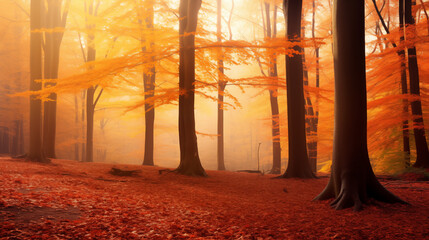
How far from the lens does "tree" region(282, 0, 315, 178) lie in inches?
370

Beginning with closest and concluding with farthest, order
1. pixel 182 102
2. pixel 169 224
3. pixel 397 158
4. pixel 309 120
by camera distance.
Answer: pixel 169 224 < pixel 182 102 < pixel 397 158 < pixel 309 120

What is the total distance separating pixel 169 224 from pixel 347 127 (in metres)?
3.63

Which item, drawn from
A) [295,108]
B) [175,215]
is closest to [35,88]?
[175,215]

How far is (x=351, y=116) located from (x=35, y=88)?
31.4ft

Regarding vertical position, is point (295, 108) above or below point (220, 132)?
above

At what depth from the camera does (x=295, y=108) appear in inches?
373

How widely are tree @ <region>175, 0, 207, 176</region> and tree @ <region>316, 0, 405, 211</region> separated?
4915 mm

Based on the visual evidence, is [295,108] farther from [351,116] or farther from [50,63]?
[50,63]

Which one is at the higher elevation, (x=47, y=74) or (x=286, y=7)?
(x=286, y=7)

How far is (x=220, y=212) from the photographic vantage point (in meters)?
4.62

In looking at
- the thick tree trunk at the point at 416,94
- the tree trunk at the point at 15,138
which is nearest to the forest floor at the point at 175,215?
the thick tree trunk at the point at 416,94

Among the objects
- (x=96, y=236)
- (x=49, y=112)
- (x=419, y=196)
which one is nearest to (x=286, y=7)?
(x=419, y=196)

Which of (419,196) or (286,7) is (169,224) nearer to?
(419,196)

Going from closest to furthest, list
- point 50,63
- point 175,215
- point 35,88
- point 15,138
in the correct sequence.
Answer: point 175,215, point 35,88, point 50,63, point 15,138
